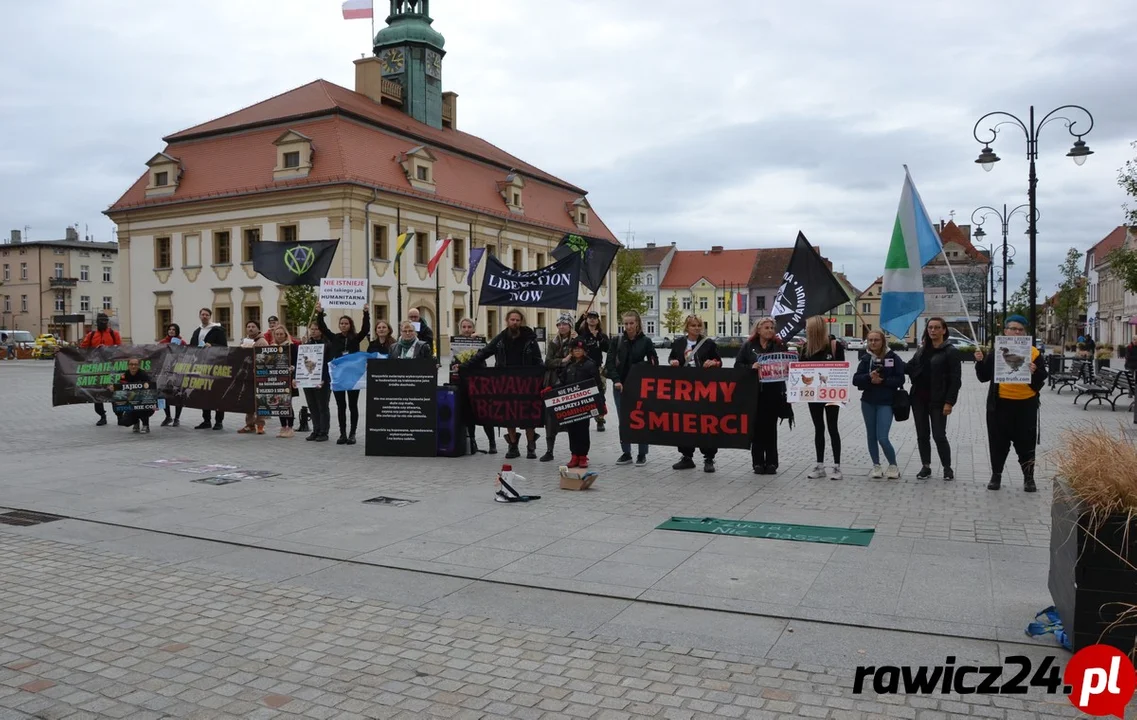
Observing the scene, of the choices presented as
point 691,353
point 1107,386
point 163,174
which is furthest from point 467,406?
point 163,174

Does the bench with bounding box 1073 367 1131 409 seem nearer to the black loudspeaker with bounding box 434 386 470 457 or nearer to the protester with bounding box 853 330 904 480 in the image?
the protester with bounding box 853 330 904 480

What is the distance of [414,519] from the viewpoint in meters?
8.59

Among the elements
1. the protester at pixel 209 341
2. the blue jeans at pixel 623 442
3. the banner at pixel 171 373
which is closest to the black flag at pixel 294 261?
the banner at pixel 171 373

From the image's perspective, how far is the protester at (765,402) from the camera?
11.0 m

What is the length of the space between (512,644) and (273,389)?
36.4 ft

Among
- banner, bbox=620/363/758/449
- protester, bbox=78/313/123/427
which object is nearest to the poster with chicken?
banner, bbox=620/363/758/449

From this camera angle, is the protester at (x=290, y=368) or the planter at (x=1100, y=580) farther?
the protester at (x=290, y=368)

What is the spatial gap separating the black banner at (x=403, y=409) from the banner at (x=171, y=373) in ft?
11.9

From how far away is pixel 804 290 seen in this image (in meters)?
11.0

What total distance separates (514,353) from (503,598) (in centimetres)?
691

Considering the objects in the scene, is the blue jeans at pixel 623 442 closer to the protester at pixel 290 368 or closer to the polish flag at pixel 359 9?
the protester at pixel 290 368

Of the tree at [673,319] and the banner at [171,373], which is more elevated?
the tree at [673,319]

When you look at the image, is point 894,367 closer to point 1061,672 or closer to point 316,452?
point 1061,672

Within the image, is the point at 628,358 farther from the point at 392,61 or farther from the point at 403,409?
the point at 392,61
